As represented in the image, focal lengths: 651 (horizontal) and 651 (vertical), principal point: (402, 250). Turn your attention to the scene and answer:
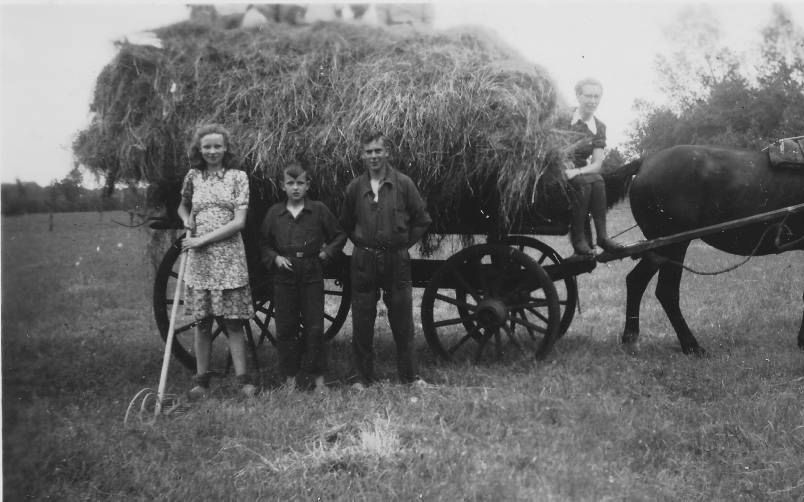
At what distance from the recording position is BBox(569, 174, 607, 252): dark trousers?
15.5 ft

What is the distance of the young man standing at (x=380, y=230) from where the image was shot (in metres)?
4.21

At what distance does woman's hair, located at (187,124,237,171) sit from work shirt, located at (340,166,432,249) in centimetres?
81

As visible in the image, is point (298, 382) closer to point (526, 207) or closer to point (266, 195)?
point (266, 195)

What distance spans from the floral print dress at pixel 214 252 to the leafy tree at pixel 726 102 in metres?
5.01

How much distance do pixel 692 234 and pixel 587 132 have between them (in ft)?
3.86

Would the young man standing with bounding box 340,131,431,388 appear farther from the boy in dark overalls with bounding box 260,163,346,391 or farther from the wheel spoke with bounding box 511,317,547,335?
the wheel spoke with bounding box 511,317,547,335

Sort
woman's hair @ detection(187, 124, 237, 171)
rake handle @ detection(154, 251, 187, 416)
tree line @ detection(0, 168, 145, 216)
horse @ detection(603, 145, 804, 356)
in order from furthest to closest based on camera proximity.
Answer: horse @ detection(603, 145, 804, 356) → woman's hair @ detection(187, 124, 237, 171) → rake handle @ detection(154, 251, 187, 416) → tree line @ detection(0, 168, 145, 216)

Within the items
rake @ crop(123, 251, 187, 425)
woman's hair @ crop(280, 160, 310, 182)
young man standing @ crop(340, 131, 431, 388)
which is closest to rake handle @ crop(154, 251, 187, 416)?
rake @ crop(123, 251, 187, 425)

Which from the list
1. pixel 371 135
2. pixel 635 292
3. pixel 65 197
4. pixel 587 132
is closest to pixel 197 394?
pixel 65 197

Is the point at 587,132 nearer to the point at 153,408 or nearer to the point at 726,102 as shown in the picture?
the point at 153,408

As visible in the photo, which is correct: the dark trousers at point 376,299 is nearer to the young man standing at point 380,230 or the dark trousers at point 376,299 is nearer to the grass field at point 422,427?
the young man standing at point 380,230

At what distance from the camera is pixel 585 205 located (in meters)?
4.74

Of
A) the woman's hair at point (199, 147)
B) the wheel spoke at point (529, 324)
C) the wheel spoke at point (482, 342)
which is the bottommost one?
the wheel spoke at point (482, 342)

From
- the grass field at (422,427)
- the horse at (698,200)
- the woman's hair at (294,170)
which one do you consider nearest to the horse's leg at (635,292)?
the horse at (698,200)
